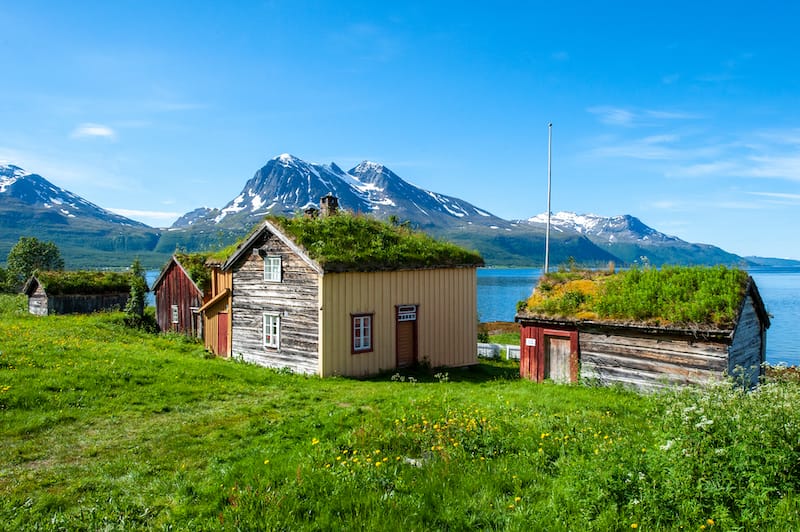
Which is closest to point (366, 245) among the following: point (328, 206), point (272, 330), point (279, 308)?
point (328, 206)

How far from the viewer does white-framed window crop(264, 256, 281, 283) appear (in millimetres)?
23172

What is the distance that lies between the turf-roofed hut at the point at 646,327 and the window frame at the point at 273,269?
1023 cm

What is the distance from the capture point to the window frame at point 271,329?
Result: 23.2 meters

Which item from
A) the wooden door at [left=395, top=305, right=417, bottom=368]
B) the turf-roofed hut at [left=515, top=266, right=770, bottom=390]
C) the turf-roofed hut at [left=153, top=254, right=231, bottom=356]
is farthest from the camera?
the turf-roofed hut at [left=153, top=254, right=231, bottom=356]

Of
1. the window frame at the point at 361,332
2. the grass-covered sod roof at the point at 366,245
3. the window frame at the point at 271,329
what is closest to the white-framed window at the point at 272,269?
the window frame at the point at 271,329

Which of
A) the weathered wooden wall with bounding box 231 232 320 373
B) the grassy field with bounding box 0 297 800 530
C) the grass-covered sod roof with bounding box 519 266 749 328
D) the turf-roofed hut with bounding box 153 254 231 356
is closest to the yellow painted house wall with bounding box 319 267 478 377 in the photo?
the weathered wooden wall with bounding box 231 232 320 373

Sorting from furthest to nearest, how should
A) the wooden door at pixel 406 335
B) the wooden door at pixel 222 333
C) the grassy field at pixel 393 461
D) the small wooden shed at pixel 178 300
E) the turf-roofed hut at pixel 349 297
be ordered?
the small wooden shed at pixel 178 300 < the wooden door at pixel 222 333 < the wooden door at pixel 406 335 < the turf-roofed hut at pixel 349 297 < the grassy field at pixel 393 461

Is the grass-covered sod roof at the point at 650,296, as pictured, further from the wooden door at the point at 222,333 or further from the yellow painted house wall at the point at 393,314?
the wooden door at the point at 222,333

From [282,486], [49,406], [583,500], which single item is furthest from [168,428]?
[583,500]

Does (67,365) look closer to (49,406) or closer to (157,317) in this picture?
(49,406)

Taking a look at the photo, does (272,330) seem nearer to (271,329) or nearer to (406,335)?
(271,329)

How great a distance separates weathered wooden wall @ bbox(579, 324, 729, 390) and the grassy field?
161 centimetres

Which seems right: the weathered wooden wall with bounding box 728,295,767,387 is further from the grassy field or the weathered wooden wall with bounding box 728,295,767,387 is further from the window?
the window

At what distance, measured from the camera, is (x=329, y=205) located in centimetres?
2628
